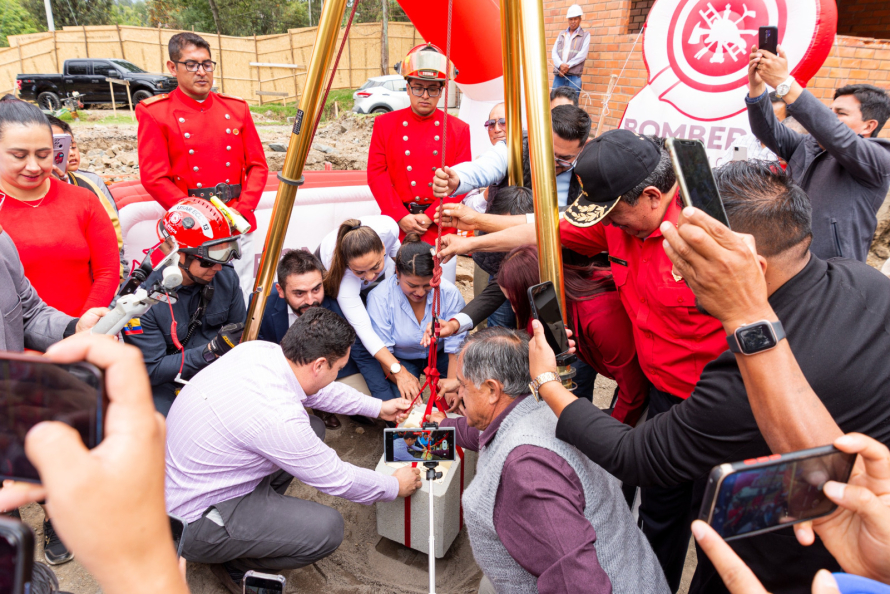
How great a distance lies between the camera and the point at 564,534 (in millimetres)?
1434

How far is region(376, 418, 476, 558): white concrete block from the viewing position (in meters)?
2.48

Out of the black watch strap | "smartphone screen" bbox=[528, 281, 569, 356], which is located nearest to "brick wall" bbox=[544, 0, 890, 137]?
"smartphone screen" bbox=[528, 281, 569, 356]

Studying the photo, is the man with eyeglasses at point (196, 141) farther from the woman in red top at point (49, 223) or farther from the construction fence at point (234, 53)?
the construction fence at point (234, 53)

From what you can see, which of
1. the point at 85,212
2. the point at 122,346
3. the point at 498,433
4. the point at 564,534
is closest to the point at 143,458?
the point at 122,346

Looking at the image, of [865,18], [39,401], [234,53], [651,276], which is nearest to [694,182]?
[651,276]

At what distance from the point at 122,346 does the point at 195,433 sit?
1.72m

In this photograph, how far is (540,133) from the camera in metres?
1.63

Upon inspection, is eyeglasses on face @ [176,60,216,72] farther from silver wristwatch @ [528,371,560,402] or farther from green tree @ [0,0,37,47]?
green tree @ [0,0,37,47]

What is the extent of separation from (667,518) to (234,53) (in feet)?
75.1

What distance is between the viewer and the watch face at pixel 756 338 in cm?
104

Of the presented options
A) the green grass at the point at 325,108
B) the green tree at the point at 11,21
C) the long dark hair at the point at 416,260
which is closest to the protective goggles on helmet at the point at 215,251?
the long dark hair at the point at 416,260

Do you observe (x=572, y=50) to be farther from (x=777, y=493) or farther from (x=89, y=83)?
(x=89, y=83)

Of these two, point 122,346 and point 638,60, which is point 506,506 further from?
point 638,60

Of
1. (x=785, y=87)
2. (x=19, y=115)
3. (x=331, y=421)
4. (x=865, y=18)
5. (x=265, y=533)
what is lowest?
(x=331, y=421)
